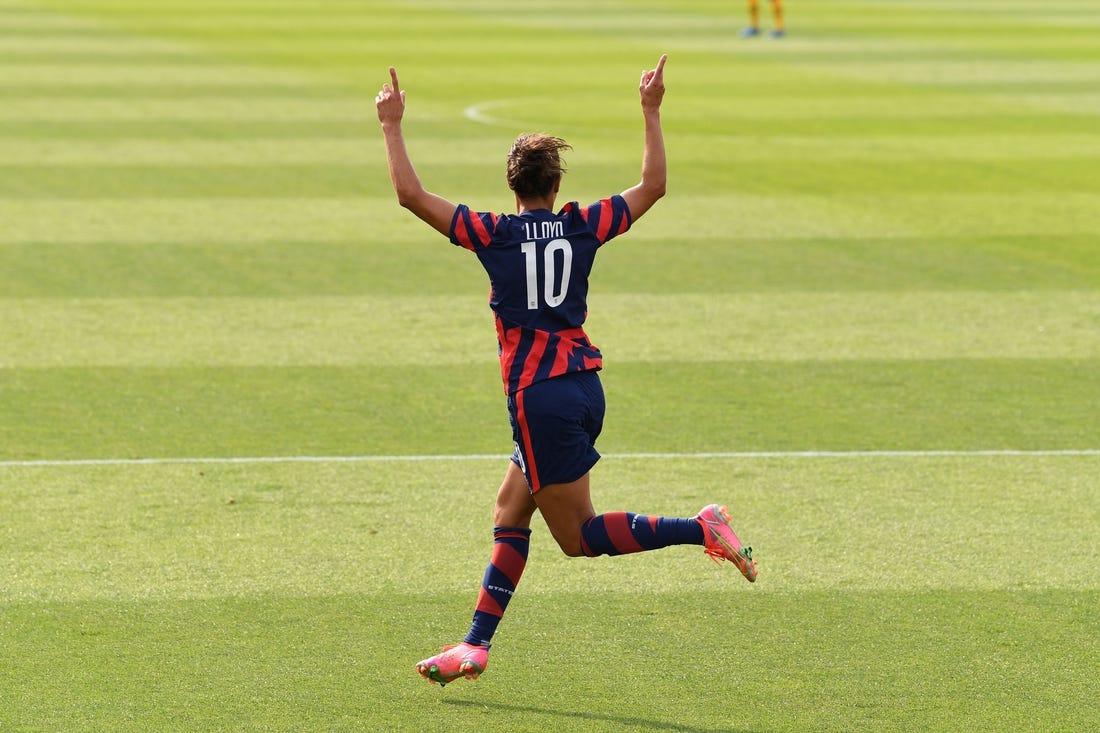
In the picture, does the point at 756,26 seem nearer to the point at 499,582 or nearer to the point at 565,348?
the point at 565,348

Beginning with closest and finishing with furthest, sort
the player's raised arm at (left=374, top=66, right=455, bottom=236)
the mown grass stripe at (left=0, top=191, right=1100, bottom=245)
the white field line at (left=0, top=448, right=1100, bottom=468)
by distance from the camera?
the player's raised arm at (left=374, top=66, right=455, bottom=236)
the white field line at (left=0, top=448, right=1100, bottom=468)
the mown grass stripe at (left=0, top=191, right=1100, bottom=245)

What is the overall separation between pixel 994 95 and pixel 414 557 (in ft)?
66.7

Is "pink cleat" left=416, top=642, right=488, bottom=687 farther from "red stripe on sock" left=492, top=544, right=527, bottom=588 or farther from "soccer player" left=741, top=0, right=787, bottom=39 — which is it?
"soccer player" left=741, top=0, right=787, bottom=39

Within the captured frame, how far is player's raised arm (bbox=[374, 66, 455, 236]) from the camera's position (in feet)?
18.6

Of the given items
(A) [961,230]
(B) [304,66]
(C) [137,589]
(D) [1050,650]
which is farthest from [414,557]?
(B) [304,66]

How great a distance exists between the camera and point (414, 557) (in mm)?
7113

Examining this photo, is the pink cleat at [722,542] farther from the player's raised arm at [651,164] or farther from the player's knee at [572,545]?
the player's raised arm at [651,164]

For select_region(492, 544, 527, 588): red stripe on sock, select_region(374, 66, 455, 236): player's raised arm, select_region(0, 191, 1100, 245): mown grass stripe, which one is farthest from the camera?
select_region(0, 191, 1100, 245): mown grass stripe

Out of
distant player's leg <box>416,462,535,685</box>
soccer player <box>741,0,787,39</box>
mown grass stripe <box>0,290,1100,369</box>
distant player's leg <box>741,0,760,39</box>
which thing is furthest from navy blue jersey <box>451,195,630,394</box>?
distant player's leg <box>741,0,760,39</box>

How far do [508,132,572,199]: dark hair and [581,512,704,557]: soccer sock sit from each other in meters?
1.10

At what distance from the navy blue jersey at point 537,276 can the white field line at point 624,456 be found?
A: 9.77ft

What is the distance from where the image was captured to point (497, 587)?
5871mm

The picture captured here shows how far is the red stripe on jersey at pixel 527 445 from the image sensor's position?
5719mm

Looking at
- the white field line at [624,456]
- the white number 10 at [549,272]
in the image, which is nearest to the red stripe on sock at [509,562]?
the white number 10 at [549,272]
